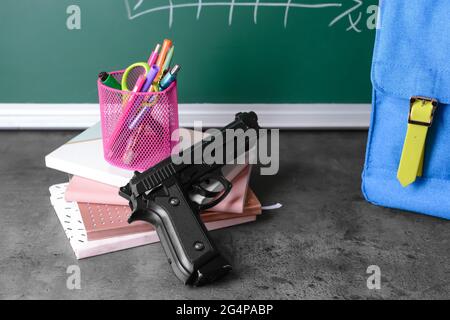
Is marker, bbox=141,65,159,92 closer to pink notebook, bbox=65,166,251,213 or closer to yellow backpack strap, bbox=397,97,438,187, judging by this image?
pink notebook, bbox=65,166,251,213

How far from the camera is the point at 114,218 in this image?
73cm

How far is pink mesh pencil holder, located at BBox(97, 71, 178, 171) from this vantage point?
77 centimetres

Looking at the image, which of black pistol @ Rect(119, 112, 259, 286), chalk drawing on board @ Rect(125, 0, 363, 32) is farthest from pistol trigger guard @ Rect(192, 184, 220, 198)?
chalk drawing on board @ Rect(125, 0, 363, 32)

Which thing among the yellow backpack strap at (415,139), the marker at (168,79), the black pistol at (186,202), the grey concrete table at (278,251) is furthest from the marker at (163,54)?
the yellow backpack strap at (415,139)

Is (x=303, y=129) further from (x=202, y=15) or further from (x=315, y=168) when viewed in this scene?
(x=202, y=15)

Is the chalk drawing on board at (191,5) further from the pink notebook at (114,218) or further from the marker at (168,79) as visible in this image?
the pink notebook at (114,218)

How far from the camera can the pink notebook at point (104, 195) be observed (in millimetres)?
756

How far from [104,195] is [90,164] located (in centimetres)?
7

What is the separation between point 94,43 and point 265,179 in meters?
0.40

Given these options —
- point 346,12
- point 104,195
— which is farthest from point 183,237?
point 346,12

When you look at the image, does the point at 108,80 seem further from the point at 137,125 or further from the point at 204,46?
the point at 204,46

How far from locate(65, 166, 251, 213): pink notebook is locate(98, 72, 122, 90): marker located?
5.5 inches

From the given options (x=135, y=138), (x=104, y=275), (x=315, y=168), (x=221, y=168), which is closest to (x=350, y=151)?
(x=315, y=168)

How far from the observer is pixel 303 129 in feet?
3.59
